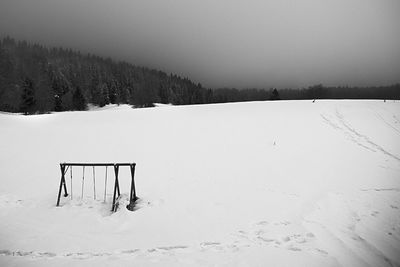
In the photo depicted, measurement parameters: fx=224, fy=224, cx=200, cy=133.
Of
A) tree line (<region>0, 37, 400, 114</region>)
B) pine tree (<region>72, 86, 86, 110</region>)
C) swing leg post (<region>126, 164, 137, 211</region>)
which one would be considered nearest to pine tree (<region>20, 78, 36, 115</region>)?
tree line (<region>0, 37, 400, 114</region>)

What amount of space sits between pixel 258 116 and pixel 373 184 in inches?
586

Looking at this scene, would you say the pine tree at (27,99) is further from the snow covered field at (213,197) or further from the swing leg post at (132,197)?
the swing leg post at (132,197)

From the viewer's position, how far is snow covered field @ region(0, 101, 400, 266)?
5.77m

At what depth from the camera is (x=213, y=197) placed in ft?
30.1

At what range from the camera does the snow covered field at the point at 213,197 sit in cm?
577

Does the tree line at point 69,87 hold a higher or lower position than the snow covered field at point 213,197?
higher

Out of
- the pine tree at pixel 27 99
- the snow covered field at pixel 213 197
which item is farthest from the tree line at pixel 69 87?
the snow covered field at pixel 213 197

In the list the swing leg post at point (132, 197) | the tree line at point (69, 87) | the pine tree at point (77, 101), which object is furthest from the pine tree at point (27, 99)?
the swing leg post at point (132, 197)

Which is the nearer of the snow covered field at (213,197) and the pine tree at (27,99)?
the snow covered field at (213,197)

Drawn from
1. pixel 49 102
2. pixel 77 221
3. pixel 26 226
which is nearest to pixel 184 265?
pixel 77 221

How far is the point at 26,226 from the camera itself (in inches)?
278

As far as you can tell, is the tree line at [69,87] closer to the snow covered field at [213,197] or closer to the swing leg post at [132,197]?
the snow covered field at [213,197]

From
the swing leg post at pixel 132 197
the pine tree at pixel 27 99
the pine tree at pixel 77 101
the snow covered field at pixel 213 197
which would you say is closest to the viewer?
the snow covered field at pixel 213 197

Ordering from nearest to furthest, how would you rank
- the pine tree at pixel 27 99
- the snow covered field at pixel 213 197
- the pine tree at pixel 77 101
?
the snow covered field at pixel 213 197, the pine tree at pixel 27 99, the pine tree at pixel 77 101
